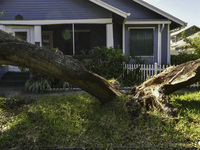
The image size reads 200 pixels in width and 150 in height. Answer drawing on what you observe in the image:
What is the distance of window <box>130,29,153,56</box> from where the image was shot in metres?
11.9

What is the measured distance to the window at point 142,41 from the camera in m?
11.9

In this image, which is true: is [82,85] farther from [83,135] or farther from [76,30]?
[76,30]

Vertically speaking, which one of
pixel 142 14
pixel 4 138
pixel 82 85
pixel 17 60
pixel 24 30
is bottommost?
pixel 4 138

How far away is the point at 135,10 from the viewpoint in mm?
12758

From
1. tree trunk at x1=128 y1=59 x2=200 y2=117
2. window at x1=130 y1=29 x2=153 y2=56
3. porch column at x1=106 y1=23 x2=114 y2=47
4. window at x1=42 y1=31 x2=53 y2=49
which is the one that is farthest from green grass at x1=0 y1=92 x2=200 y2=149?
window at x1=42 y1=31 x2=53 y2=49

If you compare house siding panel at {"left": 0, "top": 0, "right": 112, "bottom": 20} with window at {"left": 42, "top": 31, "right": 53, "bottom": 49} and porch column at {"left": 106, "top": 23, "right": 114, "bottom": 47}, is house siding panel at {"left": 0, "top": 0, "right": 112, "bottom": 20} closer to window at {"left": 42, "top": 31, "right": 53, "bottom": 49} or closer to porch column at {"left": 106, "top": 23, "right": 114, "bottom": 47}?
porch column at {"left": 106, "top": 23, "right": 114, "bottom": 47}

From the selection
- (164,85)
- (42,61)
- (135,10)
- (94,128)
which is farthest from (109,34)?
(94,128)

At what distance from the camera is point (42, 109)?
5.17 metres

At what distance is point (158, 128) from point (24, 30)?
9.79m

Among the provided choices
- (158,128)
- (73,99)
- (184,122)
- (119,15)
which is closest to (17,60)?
(73,99)

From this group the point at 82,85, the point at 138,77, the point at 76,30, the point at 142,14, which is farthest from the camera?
the point at 76,30

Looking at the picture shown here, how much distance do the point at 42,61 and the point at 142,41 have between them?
871cm

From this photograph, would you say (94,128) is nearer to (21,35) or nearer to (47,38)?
(21,35)

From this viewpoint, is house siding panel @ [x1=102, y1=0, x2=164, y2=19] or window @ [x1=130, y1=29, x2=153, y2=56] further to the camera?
house siding panel @ [x1=102, y1=0, x2=164, y2=19]
